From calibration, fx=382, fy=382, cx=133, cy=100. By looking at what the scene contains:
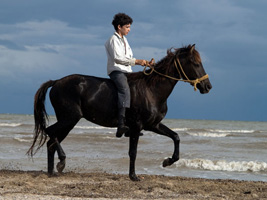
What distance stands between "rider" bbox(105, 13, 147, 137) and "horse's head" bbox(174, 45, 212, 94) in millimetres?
595

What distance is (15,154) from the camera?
11.3 meters

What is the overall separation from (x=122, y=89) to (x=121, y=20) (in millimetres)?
1115

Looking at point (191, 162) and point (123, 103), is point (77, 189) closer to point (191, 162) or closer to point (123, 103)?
point (123, 103)

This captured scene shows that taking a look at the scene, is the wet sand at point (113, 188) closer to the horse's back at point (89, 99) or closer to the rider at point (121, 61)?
the rider at point (121, 61)

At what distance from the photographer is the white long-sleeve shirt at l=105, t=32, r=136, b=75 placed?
5.95m

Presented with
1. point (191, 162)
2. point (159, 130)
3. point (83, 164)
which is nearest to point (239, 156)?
point (191, 162)

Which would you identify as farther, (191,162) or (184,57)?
(191,162)

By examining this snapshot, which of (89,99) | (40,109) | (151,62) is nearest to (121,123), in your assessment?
(89,99)

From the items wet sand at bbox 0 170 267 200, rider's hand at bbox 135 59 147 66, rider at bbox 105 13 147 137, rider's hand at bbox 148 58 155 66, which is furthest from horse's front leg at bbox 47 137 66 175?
rider's hand at bbox 148 58 155 66

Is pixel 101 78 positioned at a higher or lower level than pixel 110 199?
higher

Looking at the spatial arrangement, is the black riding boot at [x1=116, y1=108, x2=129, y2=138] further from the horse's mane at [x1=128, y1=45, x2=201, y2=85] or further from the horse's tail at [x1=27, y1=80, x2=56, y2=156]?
the horse's tail at [x1=27, y1=80, x2=56, y2=156]

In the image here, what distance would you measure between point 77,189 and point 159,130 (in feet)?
5.47

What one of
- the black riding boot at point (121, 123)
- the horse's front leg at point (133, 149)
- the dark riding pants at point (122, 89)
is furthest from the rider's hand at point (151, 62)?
the horse's front leg at point (133, 149)

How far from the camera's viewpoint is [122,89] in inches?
232
